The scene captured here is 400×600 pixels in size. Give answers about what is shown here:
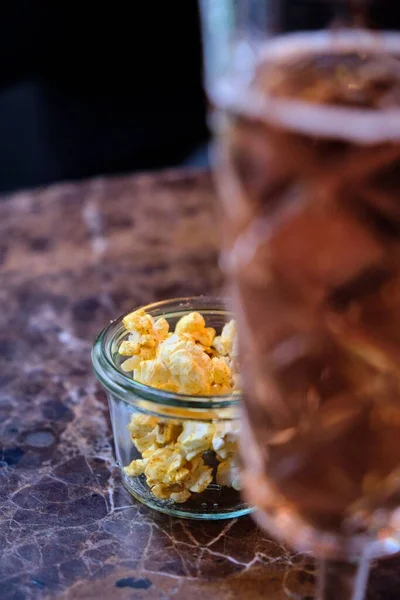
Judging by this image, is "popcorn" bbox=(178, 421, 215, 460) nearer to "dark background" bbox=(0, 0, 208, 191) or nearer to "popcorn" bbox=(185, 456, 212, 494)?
"popcorn" bbox=(185, 456, 212, 494)

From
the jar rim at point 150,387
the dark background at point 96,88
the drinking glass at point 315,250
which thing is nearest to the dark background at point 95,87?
the dark background at point 96,88

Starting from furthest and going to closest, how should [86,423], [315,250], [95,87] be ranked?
[95,87]
[86,423]
[315,250]

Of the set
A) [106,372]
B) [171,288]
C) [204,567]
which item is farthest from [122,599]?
[171,288]

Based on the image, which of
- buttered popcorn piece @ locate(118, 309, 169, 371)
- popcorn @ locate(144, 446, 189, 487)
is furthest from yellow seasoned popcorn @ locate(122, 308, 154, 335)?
popcorn @ locate(144, 446, 189, 487)

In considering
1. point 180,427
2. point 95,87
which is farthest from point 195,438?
point 95,87

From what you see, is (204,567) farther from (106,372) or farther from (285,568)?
(106,372)

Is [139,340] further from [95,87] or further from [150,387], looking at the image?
[95,87]
